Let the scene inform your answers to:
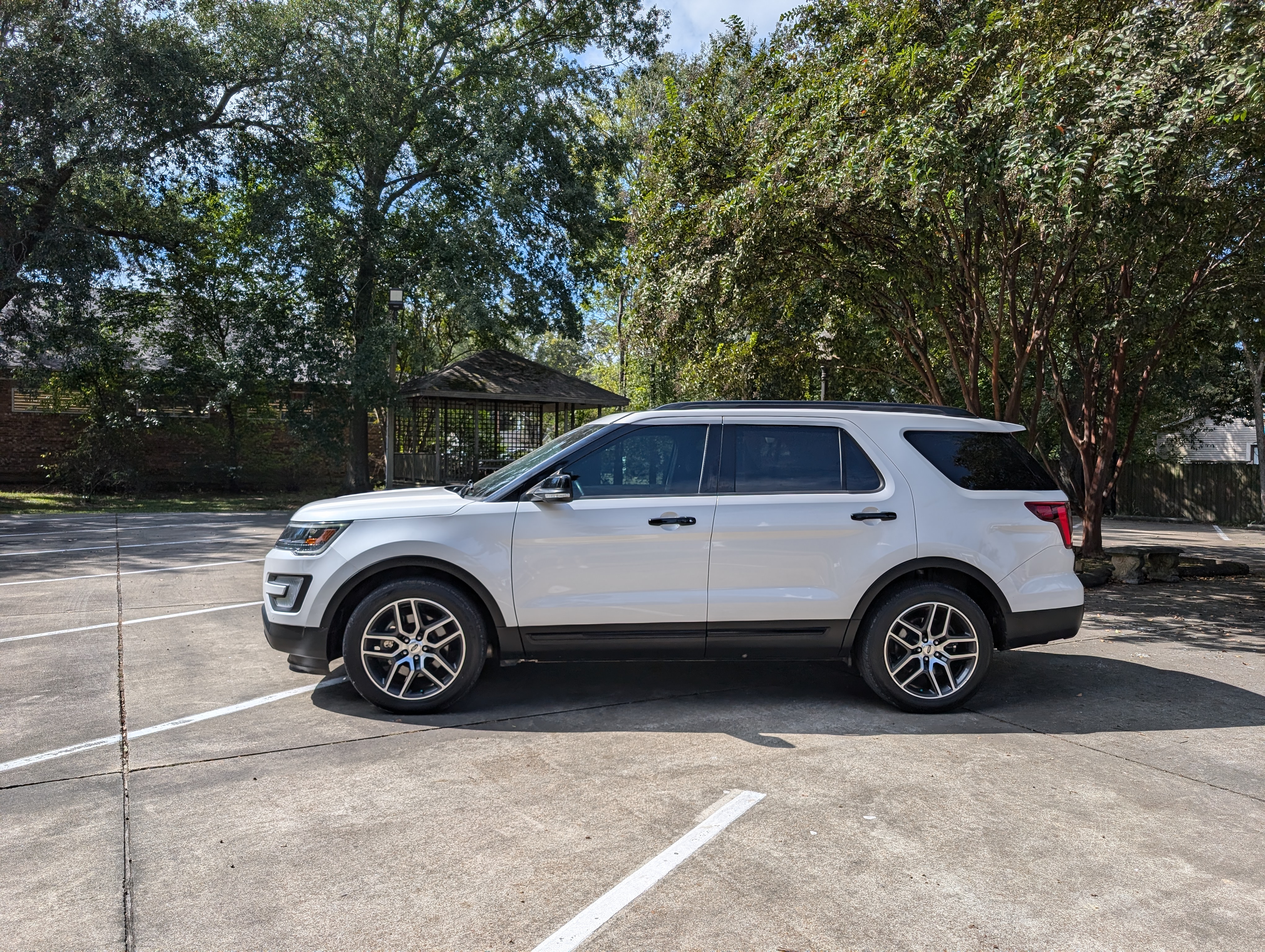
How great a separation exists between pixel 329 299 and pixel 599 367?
2956 cm

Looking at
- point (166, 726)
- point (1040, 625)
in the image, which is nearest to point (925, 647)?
point (1040, 625)

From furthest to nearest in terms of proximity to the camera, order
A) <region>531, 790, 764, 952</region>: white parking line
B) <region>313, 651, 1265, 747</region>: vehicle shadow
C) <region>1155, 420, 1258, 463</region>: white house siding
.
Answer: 1. <region>1155, 420, 1258, 463</region>: white house siding
2. <region>313, 651, 1265, 747</region>: vehicle shadow
3. <region>531, 790, 764, 952</region>: white parking line

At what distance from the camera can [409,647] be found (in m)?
5.30

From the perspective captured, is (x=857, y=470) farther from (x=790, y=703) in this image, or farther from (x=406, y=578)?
(x=406, y=578)

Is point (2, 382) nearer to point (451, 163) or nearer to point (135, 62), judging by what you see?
point (135, 62)

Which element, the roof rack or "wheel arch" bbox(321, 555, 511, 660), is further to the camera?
the roof rack

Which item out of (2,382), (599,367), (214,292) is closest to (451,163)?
(214,292)

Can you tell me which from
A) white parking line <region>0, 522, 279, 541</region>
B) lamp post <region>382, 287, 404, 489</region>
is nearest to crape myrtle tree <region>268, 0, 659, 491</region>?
lamp post <region>382, 287, 404, 489</region>

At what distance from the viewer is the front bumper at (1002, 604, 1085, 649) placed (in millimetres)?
5594

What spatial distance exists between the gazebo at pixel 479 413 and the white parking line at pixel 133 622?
1349 centimetres

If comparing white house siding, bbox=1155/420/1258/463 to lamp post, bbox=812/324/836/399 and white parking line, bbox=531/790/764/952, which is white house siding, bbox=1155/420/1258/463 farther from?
white parking line, bbox=531/790/764/952

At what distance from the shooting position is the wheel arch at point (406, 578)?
5309mm

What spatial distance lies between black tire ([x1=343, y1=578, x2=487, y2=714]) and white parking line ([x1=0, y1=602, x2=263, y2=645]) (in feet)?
7.70

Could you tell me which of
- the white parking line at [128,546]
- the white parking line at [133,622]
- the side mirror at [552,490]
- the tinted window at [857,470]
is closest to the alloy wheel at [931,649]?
the tinted window at [857,470]
